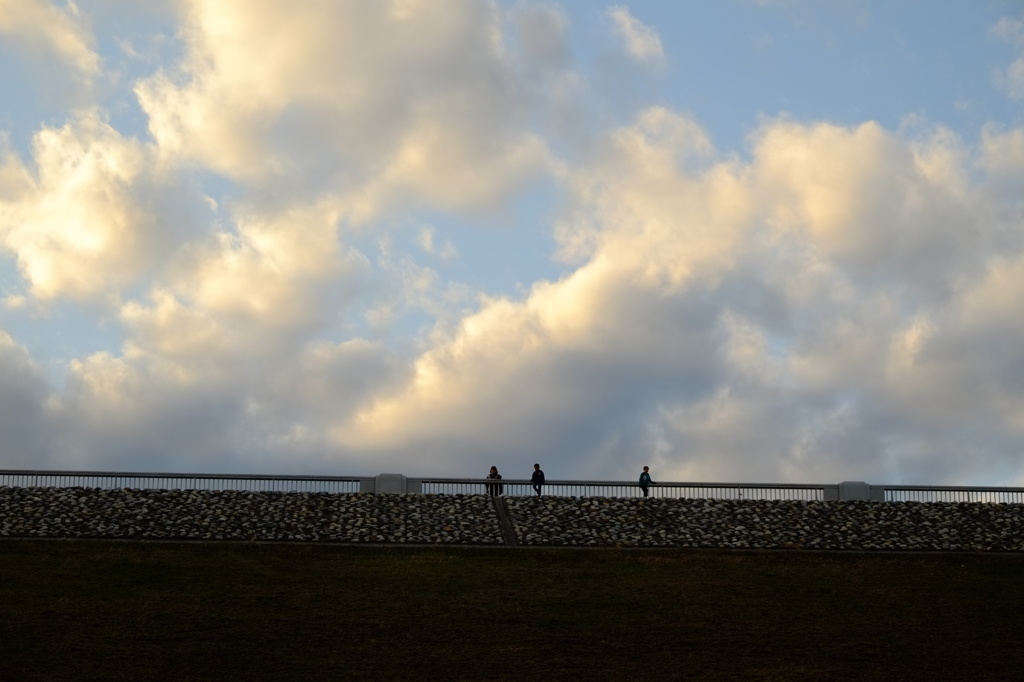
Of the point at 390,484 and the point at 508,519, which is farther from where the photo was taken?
the point at 390,484

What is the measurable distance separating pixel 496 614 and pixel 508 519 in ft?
31.4

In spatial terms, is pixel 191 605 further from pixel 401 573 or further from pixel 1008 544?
pixel 1008 544

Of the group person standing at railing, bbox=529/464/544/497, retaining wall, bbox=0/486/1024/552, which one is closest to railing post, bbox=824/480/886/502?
retaining wall, bbox=0/486/1024/552

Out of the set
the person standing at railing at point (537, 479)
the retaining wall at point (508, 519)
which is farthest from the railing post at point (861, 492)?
the person standing at railing at point (537, 479)

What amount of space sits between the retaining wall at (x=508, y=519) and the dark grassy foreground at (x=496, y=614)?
1425 millimetres

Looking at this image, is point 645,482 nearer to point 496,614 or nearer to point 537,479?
Answer: point 537,479

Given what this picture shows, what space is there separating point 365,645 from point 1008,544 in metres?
21.2

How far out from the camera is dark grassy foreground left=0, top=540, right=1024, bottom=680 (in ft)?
95.8

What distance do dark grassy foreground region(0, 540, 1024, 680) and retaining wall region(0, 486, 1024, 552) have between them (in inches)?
56.1

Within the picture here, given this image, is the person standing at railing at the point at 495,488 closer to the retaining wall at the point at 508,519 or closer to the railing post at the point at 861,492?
the retaining wall at the point at 508,519

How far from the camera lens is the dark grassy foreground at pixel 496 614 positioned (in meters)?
29.2

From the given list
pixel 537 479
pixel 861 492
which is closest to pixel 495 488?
pixel 537 479

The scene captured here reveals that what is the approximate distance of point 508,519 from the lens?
42.3m

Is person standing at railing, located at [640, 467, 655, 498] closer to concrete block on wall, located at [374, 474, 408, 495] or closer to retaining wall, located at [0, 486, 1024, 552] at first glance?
retaining wall, located at [0, 486, 1024, 552]
